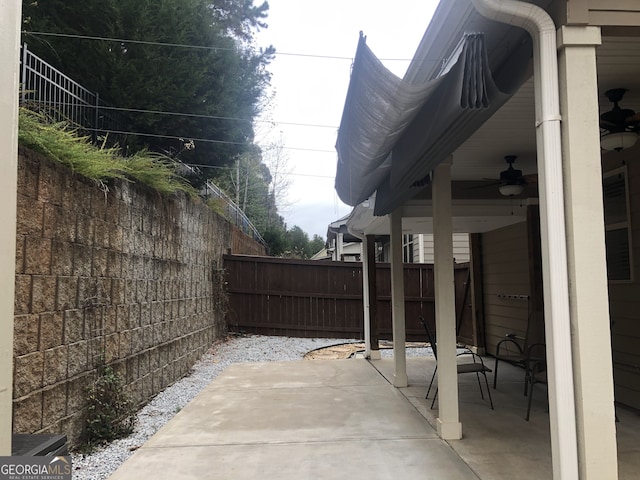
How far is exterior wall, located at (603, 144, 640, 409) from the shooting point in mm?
3963

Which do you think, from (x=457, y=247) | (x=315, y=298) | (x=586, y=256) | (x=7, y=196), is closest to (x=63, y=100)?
(x=7, y=196)

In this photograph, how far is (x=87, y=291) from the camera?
3.71 meters

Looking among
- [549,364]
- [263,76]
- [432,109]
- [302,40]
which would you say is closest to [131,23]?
[263,76]

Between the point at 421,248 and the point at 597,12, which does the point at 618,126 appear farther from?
the point at 421,248

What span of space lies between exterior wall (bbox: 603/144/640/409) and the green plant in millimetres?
4204

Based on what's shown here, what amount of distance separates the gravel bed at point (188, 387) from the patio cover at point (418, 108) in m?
2.85

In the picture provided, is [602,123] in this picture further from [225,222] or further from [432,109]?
[225,222]

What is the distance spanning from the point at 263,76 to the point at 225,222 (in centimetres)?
288

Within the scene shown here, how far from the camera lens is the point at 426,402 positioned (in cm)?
455

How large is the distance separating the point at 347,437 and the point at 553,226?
7.96 ft

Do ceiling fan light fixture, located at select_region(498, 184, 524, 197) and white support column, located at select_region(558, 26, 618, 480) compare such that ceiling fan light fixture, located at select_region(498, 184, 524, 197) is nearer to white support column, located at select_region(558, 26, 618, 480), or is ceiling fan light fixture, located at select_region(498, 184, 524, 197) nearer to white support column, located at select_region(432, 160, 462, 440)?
white support column, located at select_region(432, 160, 462, 440)

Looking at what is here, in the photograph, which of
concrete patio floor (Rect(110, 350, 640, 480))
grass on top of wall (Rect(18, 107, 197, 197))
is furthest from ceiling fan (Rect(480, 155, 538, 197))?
grass on top of wall (Rect(18, 107, 197, 197))

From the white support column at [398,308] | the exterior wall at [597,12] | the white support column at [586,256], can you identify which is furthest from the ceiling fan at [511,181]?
the white support column at [586,256]

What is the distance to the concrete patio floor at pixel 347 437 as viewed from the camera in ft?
9.68
